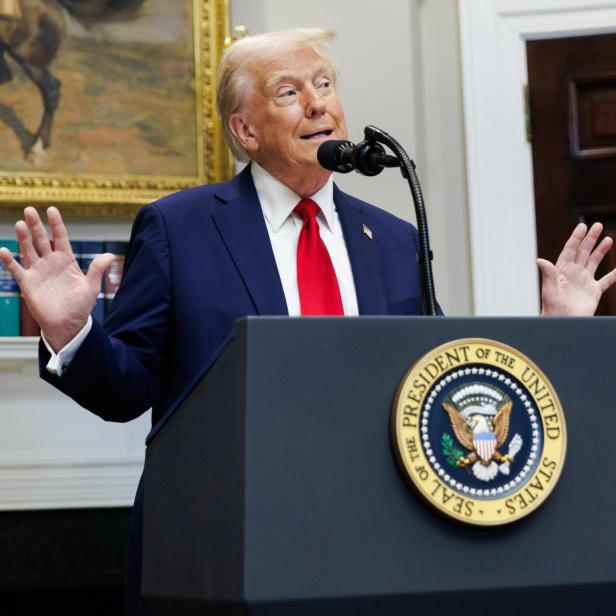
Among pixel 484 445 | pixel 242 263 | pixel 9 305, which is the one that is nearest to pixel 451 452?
pixel 484 445

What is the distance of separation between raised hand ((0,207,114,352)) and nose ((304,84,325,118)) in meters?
0.78

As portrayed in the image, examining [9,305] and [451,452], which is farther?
[9,305]

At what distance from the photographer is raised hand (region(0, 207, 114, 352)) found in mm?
1595

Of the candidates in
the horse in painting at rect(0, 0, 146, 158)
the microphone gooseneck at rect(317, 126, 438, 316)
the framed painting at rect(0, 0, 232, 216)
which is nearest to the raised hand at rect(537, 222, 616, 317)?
the microphone gooseneck at rect(317, 126, 438, 316)

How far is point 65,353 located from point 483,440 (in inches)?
28.4

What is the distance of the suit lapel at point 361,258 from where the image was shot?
6.98 feet

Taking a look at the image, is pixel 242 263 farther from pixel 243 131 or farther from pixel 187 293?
pixel 243 131

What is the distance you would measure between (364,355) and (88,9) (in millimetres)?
2705

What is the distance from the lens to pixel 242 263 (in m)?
2.05

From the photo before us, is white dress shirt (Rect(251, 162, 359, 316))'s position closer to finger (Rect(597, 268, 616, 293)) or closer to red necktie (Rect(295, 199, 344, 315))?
red necktie (Rect(295, 199, 344, 315))

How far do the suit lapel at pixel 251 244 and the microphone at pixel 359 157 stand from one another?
32cm

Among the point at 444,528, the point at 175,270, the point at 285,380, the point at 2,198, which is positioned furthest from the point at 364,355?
the point at 2,198

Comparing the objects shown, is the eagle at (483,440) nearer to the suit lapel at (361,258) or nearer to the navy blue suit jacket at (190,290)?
the navy blue suit jacket at (190,290)

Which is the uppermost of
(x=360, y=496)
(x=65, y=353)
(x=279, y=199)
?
(x=279, y=199)
